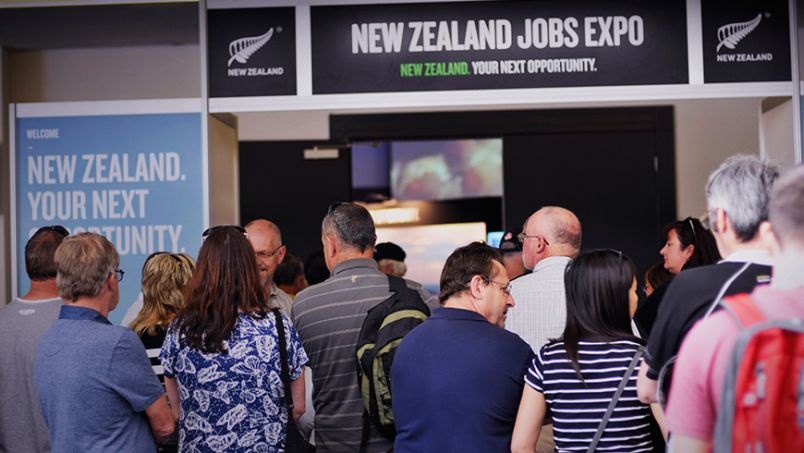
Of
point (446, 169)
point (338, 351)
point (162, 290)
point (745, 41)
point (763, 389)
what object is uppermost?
point (745, 41)

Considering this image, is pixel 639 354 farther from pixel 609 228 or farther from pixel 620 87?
pixel 609 228

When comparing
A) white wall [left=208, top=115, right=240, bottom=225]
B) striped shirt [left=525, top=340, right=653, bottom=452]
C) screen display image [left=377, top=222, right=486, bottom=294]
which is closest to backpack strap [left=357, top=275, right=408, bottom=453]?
striped shirt [left=525, top=340, right=653, bottom=452]

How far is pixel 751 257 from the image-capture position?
1977mm

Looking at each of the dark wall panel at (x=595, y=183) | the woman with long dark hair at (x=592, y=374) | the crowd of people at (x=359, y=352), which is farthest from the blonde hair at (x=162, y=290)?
the dark wall panel at (x=595, y=183)

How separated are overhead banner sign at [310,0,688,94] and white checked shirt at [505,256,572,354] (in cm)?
130

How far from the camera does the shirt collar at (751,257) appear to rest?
196 cm

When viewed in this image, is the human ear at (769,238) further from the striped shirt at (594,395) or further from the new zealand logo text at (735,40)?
the new zealand logo text at (735,40)

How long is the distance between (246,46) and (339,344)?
1.76 meters

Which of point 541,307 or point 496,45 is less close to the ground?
point 496,45

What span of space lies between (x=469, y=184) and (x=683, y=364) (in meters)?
7.07

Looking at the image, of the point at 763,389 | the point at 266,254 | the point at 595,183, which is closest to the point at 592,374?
the point at 763,389

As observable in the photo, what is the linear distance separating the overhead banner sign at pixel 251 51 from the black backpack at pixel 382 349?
5.06ft

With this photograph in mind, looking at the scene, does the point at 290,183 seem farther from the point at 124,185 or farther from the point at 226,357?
the point at 226,357

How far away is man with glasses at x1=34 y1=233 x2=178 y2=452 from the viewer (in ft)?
8.73
